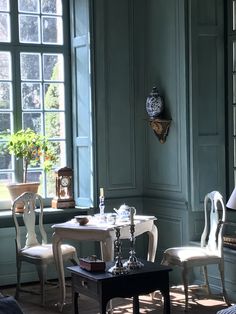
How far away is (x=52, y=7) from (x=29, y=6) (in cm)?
26

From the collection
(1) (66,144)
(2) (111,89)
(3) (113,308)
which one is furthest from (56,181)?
(3) (113,308)

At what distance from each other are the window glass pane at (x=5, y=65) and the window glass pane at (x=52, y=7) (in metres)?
0.65

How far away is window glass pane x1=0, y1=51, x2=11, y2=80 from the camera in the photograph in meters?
6.56

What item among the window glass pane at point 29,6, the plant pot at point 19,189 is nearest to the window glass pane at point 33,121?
the plant pot at point 19,189

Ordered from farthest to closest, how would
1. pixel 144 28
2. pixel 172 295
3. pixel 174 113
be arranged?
1. pixel 144 28
2. pixel 174 113
3. pixel 172 295

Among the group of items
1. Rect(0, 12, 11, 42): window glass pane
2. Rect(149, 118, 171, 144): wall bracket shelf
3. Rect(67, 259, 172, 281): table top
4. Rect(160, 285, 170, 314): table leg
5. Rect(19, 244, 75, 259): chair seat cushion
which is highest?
Rect(0, 12, 11, 42): window glass pane

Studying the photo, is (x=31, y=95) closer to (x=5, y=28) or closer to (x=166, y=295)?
(x=5, y=28)

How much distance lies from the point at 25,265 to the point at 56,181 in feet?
2.97

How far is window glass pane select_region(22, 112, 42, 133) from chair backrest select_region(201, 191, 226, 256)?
2.01 metres

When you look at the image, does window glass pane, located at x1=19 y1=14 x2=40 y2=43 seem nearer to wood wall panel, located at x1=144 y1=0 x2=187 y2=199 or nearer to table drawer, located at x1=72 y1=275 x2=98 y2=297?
wood wall panel, located at x1=144 y1=0 x2=187 y2=199

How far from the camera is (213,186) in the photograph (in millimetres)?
6152

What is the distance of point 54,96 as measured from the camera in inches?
268

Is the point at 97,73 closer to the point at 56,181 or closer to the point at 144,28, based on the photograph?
the point at 144,28

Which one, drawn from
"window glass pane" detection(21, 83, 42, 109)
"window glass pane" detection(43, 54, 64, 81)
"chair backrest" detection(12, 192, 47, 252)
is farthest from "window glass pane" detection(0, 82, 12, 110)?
"chair backrest" detection(12, 192, 47, 252)
